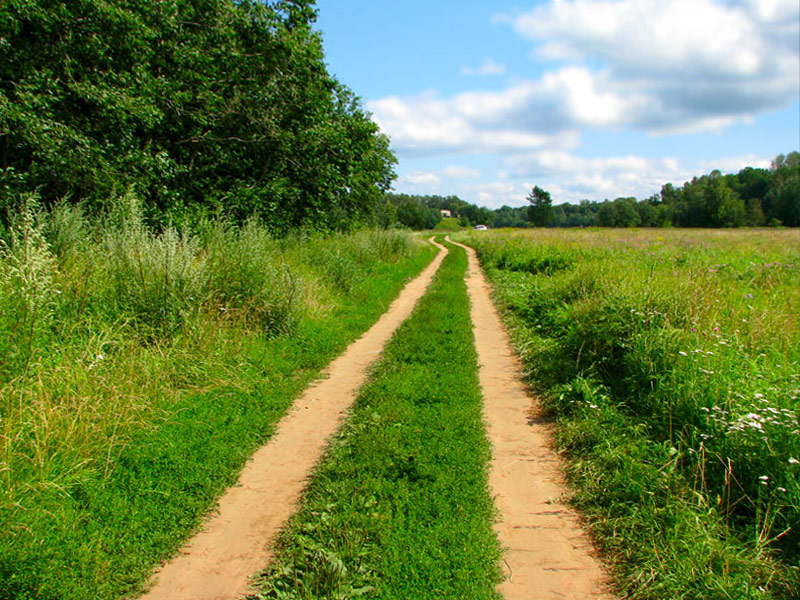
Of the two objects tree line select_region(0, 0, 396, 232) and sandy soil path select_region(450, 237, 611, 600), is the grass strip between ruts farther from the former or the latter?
tree line select_region(0, 0, 396, 232)

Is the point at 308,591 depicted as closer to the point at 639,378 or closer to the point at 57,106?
the point at 639,378

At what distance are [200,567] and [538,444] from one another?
127 inches

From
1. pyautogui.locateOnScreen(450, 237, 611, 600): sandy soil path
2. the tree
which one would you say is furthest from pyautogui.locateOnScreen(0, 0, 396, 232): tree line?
the tree

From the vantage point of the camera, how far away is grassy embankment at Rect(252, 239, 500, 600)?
9.91 ft

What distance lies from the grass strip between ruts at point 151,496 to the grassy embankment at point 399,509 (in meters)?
0.80

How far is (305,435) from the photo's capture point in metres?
5.14

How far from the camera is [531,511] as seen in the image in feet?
12.8

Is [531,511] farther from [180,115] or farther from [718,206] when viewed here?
[718,206]

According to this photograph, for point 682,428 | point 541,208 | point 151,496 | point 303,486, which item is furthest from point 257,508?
point 541,208

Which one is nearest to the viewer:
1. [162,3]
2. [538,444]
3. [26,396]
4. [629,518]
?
[629,518]

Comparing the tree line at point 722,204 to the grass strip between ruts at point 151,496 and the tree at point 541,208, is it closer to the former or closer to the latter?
the tree at point 541,208

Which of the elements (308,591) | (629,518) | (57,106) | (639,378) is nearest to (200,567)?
(308,591)

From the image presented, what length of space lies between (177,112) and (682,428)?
13.8 m

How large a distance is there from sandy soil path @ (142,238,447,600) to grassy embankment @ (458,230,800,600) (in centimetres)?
230
